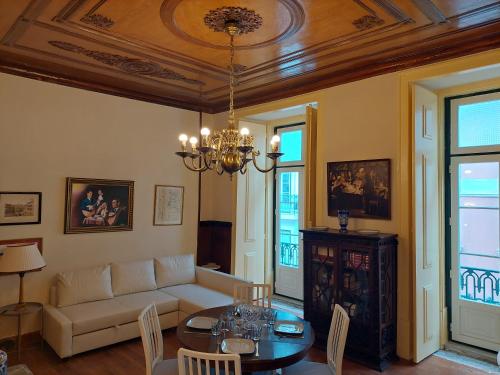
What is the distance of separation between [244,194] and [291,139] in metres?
1.22

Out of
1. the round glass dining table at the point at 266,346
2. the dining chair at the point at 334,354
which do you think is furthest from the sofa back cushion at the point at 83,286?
the dining chair at the point at 334,354

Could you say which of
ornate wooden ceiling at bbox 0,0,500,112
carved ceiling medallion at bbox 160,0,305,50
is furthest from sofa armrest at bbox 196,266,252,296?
carved ceiling medallion at bbox 160,0,305,50

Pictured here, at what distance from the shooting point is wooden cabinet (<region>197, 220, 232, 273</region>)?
5887 mm

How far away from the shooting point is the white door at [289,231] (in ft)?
19.1

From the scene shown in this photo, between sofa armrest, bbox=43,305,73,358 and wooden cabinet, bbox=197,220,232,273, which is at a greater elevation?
wooden cabinet, bbox=197,220,232,273

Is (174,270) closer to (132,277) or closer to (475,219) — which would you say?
(132,277)

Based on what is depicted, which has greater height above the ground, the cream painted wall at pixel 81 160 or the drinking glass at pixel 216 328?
the cream painted wall at pixel 81 160

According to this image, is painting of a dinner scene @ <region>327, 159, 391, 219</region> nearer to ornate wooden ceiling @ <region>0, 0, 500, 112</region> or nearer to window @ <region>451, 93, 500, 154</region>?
window @ <region>451, 93, 500, 154</region>

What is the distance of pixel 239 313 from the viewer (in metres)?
3.02

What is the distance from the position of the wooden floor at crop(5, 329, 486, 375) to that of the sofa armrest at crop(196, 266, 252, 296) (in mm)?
1080

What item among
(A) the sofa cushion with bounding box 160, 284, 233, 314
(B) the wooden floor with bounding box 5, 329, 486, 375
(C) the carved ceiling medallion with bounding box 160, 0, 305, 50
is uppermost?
(C) the carved ceiling medallion with bounding box 160, 0, 305, 50

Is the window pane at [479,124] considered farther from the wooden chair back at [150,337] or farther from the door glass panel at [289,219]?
the wooden chair back at [150,337]

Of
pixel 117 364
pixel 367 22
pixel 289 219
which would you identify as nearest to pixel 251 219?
pixel 289 219

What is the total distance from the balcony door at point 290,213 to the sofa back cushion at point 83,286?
2806mm
